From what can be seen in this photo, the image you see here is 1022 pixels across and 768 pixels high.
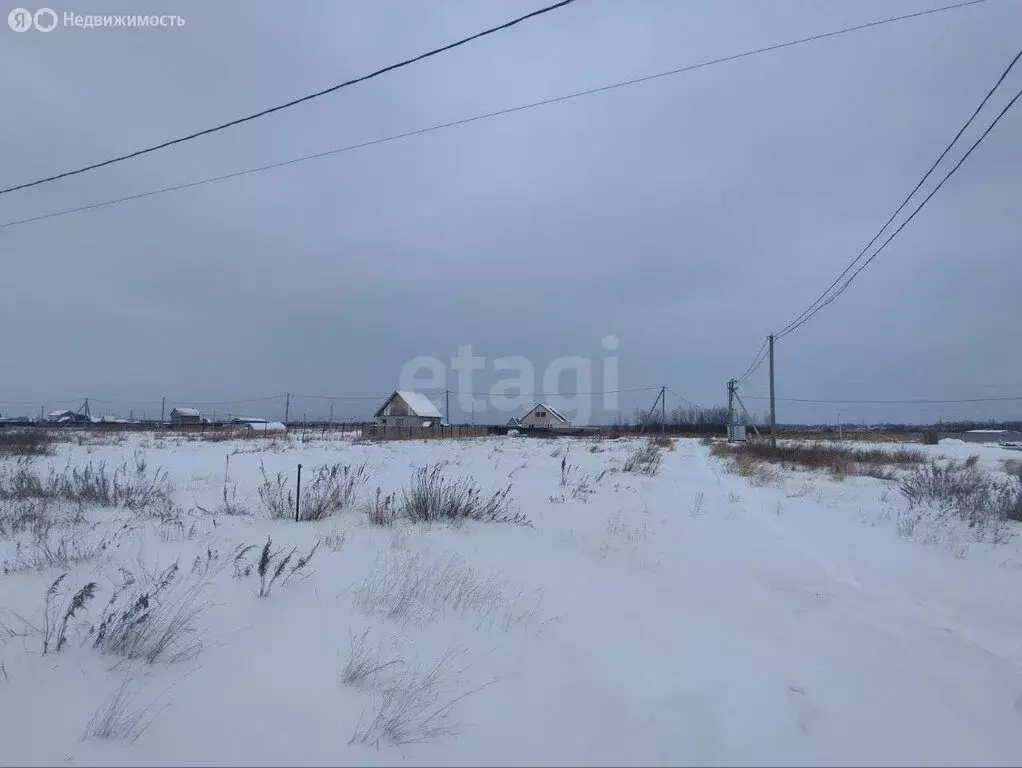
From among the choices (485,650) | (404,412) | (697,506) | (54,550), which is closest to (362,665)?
(485,650)

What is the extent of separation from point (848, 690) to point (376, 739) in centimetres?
255

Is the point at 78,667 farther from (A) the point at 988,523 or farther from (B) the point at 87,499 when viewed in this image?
(A) the point at 988,523

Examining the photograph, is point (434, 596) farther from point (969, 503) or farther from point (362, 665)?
point (969, 503)

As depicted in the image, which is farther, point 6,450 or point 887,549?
point 6,450

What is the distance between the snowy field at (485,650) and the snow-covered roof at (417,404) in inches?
2057

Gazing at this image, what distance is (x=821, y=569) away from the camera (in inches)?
239

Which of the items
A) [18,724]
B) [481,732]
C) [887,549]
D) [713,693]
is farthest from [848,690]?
[887,549]

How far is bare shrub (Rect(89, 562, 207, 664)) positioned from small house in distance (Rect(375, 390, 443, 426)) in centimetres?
5411

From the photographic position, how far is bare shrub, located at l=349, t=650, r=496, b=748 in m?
2.59

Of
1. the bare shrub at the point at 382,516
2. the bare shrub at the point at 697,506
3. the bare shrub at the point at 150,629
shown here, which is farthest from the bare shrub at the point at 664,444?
the bare shrub at the point at 150,629

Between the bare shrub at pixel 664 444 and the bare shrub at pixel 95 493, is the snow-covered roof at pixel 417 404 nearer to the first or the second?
the bare shrub at pixel 664 444

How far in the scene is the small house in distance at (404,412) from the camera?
58281 millimetres

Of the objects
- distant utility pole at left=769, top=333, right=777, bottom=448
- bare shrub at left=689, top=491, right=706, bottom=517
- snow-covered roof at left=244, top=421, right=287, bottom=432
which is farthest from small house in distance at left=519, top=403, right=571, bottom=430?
bare shrub at left=689, top=491, right=706, bottom=517

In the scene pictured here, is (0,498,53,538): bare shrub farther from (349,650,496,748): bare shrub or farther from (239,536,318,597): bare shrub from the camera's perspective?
(349,650,496,748): bare shrub
